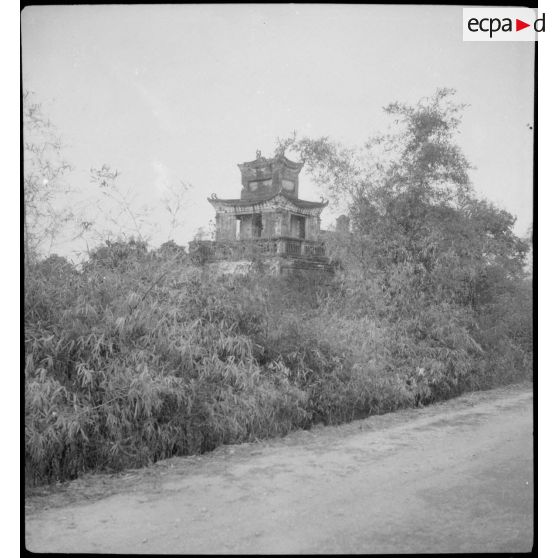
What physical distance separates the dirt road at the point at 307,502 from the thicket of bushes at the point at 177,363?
0.78 ft

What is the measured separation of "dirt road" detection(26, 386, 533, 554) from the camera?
7.50 feet

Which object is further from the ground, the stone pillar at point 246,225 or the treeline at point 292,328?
the stone pillar at point 246,225

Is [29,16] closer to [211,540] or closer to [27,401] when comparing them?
[27,401]

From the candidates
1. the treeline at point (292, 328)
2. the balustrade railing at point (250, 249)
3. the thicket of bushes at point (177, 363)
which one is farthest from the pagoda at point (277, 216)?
the thicket of bushes at point (177, 363)

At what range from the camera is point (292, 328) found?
14.3ft

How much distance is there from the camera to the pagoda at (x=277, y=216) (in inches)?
378

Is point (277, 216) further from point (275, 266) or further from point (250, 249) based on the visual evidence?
point (250, 249)

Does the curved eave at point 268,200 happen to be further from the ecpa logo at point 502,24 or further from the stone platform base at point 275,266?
the ecpa logo at point 502,24

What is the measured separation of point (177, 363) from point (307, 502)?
139 centimetres

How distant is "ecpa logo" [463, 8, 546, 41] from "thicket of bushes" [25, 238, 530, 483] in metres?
2.53

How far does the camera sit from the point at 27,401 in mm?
2809

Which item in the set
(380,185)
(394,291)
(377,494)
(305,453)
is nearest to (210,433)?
(305,453)

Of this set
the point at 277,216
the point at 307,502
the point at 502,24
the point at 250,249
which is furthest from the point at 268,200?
the point at 307,502

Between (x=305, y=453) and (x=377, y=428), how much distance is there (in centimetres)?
101
